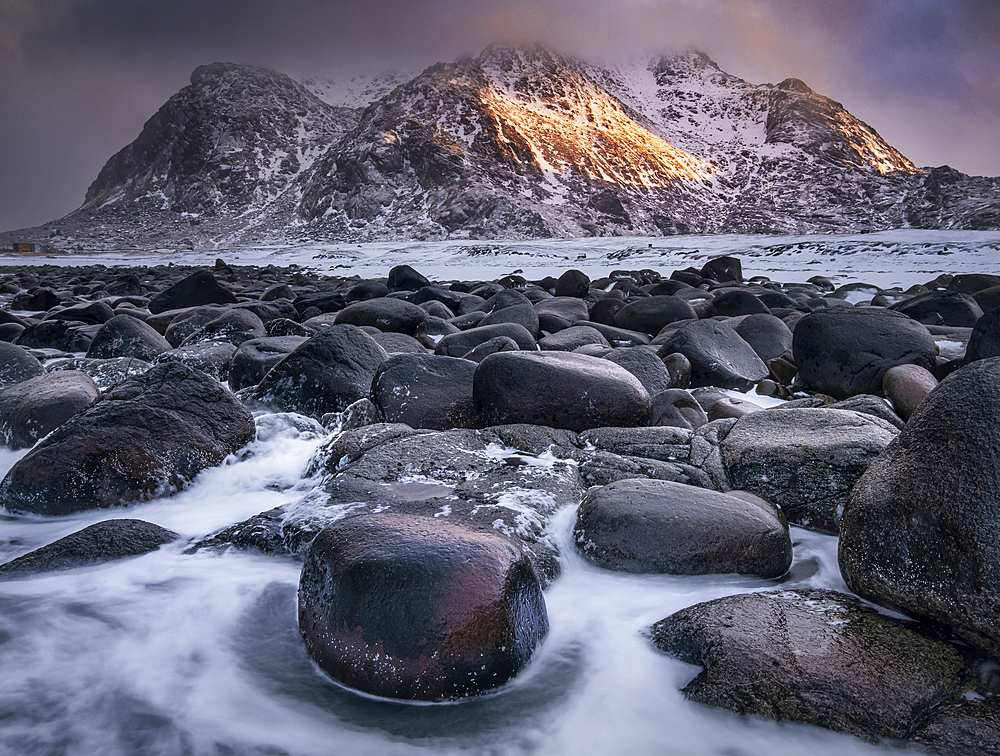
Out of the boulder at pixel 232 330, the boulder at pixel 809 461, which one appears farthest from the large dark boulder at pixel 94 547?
the boulder at pixel 232 330

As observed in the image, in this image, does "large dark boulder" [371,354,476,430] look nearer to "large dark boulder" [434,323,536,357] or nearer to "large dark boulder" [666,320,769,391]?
"large dark boulder" [434,323,536,357]

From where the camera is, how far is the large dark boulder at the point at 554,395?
112 inches

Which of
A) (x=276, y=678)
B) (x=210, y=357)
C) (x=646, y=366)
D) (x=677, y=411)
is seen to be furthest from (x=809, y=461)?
(x=210, y=357)

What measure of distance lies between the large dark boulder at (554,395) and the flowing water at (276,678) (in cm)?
80

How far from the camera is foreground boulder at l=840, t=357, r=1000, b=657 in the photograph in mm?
1381

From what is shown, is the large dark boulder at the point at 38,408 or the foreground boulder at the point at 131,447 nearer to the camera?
the foreground boulder at the point at 131,447

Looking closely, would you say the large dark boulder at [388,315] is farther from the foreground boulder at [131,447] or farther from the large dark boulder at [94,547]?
the large dark boulder at [94,547]

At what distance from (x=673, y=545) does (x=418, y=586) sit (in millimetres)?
849

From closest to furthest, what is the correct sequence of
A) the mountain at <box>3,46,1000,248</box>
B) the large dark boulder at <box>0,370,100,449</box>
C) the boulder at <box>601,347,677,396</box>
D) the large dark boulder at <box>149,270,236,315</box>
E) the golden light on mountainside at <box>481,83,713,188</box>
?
the large dark boulder at <box>0,370,100,449</box>, the boulder at <box>601,347,677,396</box>, the large dark boulder at <box>149,270,236,315</box>, the mountain at <box>3,46,1000,248</box>, the golden light on mountainside at <box>481,83,713,188</box>

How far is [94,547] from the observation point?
195 centimetres

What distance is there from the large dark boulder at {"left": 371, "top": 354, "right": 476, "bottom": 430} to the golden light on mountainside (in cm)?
4787

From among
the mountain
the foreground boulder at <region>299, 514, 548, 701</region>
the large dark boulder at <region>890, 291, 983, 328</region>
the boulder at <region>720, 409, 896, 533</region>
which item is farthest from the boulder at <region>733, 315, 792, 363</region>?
the mountain

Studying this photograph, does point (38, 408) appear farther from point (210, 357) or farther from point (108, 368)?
point (210, 357)

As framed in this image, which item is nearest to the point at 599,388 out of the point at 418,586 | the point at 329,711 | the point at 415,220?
the point at 418,586
